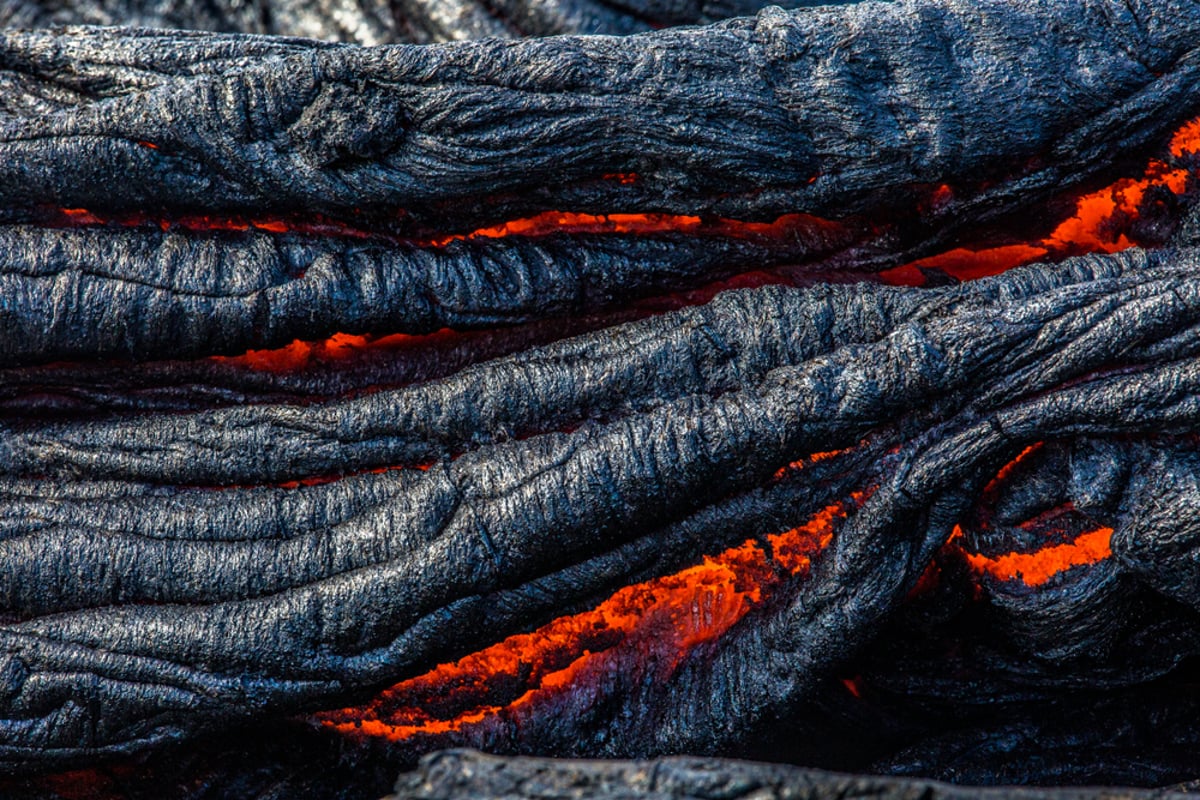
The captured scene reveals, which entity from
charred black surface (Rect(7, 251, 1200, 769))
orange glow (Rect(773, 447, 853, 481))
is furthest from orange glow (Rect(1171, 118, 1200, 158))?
orange glow (Rect(773, 447, 853, 481))

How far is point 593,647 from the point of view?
9.89 ft

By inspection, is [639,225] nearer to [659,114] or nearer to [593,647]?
[659,114]

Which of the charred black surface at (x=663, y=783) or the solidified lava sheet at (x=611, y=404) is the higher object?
the solidified lava sheet at (x=611, y=404)

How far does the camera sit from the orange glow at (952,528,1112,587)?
2812 mm

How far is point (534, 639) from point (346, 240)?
1.26 meters

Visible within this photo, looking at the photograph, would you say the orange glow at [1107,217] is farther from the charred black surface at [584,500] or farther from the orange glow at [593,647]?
the orange glow at [593,647]

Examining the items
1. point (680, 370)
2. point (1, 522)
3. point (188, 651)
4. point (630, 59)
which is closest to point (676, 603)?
point (680, 370)

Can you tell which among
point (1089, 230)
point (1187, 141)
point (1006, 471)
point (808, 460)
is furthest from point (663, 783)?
point (1187, 141)

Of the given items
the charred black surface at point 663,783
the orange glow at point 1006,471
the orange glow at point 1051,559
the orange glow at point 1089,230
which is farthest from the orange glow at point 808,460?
the charred black surface at point 663,783

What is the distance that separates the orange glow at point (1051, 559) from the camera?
2812 mm

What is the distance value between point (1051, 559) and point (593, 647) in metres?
1.23

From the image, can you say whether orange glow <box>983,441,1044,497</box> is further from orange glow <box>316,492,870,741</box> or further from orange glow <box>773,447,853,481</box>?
orange glow <box>316,492,870,741</box>

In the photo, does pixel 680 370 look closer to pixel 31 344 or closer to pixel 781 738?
pixel 781 738

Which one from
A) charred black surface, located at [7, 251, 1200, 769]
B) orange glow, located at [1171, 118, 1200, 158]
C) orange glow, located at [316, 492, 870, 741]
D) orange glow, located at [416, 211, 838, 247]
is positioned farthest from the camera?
orange glow, located at [416, 211, 838, 247]
